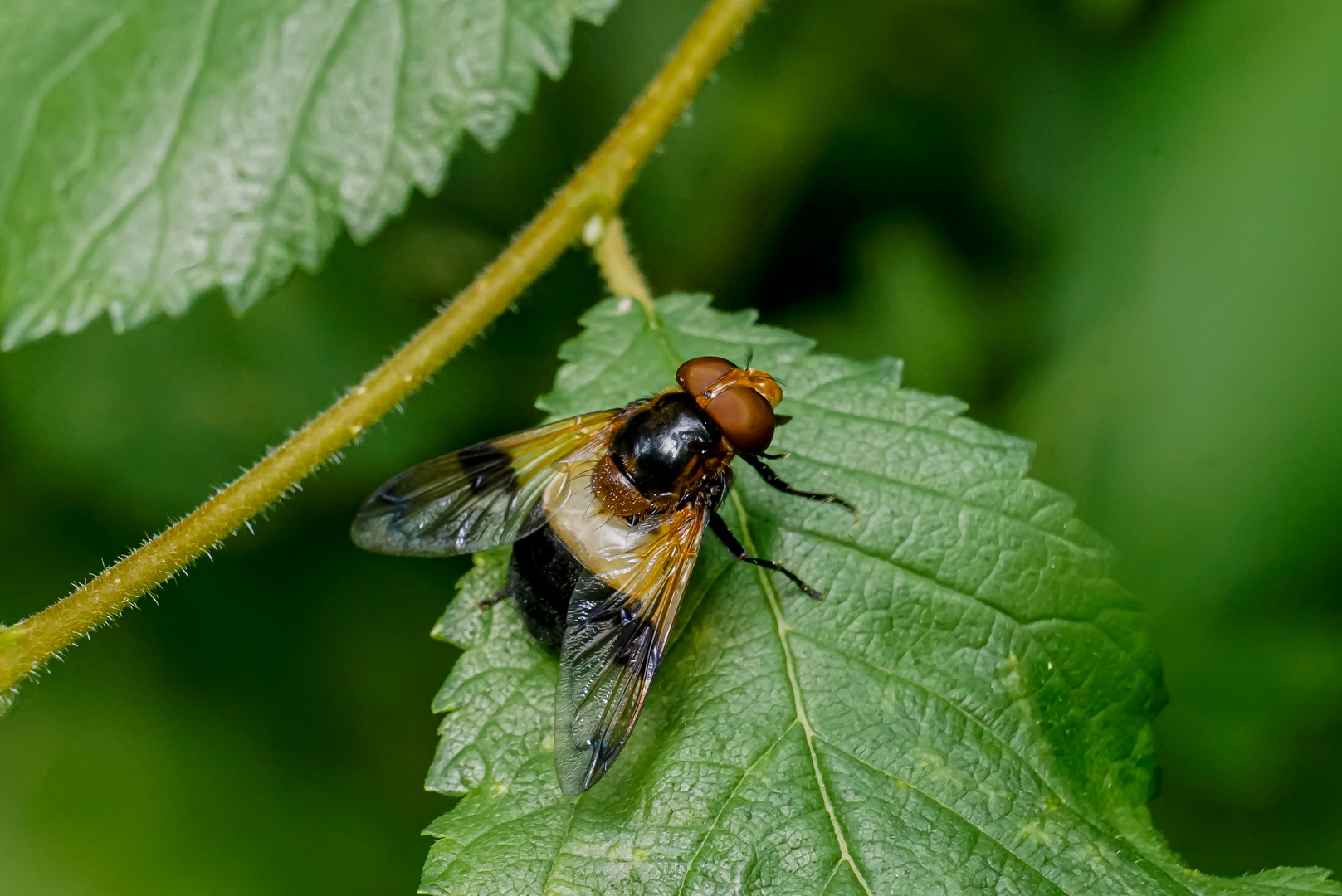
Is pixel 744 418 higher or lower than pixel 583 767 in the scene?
higher

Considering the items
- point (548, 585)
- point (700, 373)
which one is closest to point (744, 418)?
point (700, 373)

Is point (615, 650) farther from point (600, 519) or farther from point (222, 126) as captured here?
point (222, 126)

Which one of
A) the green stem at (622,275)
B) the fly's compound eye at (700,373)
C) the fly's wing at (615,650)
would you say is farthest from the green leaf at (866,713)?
the green stem at (622,275)

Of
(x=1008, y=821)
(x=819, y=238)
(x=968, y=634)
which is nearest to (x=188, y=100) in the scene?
(x=968, y=634)

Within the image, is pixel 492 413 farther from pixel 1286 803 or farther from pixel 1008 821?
pixel 1286 803

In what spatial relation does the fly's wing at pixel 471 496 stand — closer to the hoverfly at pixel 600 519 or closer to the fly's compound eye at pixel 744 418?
the hoverfly at pixel 600 519
